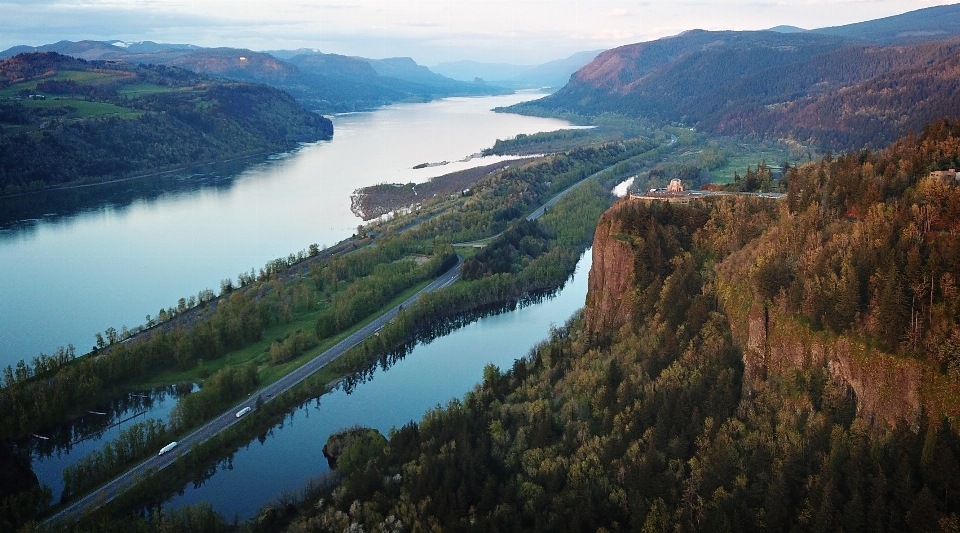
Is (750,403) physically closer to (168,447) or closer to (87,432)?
(168,447)

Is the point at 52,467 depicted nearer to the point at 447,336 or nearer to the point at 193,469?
the point at 193,469

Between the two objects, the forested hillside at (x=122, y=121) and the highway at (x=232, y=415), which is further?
the forested hillside at (x=122, y=121)

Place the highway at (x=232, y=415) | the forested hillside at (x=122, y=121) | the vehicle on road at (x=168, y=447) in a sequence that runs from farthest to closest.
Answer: the forested hillside at (x=122, y=121), the vehicle on road at (x=168, y=447), the highway at (x=232, y=415)

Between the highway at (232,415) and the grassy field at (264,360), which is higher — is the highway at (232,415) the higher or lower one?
the lower one

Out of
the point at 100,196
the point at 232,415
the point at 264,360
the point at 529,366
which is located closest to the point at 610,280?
the point at 529,366

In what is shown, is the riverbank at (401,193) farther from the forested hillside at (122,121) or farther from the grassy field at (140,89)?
the grassy field at (140,89)

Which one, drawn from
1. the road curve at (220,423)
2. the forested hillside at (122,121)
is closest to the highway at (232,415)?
the road curve at (220,423)

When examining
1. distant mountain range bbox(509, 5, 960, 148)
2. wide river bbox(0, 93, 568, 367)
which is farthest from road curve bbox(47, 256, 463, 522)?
distant mountain range bbox(509, 5, 960, 148)
